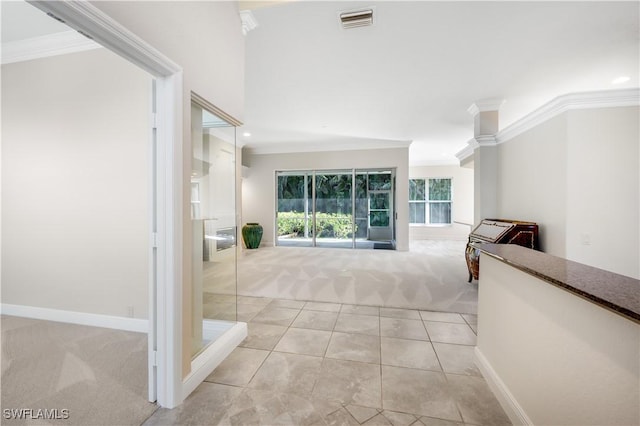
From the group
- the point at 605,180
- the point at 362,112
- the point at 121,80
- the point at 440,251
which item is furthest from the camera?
the point at 440,251

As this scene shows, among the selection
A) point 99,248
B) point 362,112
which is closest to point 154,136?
point 99,248

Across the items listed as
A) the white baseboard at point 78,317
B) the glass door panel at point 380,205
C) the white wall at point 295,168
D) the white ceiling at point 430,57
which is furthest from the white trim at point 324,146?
the white baseboard at point 78,317

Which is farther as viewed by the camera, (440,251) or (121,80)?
(440,251)

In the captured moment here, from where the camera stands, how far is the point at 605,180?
3.04m

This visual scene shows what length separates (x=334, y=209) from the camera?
7.50 metres

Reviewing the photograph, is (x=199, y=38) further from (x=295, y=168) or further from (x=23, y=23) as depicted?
(x=295, y=168)

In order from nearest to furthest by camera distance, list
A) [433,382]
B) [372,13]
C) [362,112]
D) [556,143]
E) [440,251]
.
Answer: [433,382] → [372,13] → [556,143] → [362,112] → [440,251]

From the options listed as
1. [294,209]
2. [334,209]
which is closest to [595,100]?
[334,209]

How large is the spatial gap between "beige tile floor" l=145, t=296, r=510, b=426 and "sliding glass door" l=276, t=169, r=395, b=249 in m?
4.74

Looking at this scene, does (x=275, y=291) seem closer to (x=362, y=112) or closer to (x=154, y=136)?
(x=154, y=136)

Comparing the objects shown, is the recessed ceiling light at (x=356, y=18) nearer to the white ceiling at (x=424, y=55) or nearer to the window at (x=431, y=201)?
the white ceiling at (x=424, y=55)

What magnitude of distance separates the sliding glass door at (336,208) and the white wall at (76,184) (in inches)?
207

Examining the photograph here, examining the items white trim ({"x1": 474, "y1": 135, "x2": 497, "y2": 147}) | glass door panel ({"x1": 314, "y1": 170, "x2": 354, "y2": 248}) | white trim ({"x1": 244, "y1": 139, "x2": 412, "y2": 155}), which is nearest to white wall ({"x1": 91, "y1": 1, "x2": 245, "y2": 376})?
white trim ({"x1": 474, "y1": 135, "x2": 497, "y2": 147})

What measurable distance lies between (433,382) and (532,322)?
813 mm
